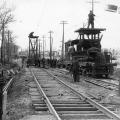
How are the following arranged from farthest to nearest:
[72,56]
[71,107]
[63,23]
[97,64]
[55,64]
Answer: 1. [63,23]
2. [55,64]
3. [72,56]
4. [97,64]
5. [71,107]

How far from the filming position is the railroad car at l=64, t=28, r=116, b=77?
28016 millimetres

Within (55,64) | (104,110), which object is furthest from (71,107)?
(55,64)

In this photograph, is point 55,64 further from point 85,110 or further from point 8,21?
point 85,110

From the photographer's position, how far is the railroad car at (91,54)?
2802cm

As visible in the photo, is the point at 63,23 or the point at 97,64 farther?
→ the point at 63,23

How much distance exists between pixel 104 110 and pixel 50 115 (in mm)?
1749

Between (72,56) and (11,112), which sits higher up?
(72,56)

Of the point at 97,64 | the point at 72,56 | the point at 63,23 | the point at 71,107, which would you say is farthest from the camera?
the point at 63,23

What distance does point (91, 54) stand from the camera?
Result: 29094mm

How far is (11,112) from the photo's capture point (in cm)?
1030

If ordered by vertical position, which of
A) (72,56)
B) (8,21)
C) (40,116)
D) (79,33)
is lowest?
(40,116)

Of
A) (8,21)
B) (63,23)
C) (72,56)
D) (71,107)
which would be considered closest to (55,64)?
(8,21)

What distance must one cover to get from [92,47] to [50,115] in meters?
19.6

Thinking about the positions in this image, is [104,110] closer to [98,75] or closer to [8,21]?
[98,75]
